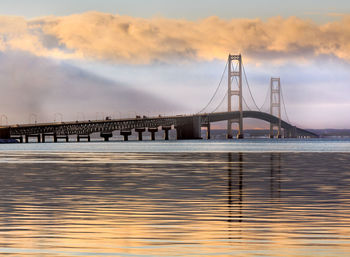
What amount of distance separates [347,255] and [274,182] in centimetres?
1822

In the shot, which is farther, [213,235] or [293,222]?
[293,222]

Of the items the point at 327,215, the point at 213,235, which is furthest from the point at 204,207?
the point at 213,235

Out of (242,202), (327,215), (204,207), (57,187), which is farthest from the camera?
(57,187)

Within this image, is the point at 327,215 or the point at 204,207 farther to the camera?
the point at 204,207

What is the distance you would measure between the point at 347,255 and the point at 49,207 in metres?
9.59

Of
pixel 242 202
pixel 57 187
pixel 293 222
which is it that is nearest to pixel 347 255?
pixel 293 222

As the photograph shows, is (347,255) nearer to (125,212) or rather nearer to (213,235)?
(213,235)

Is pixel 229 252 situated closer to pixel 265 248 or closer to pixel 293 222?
pixel 265 248

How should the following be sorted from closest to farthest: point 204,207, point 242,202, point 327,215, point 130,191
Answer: point 327,215
point 204,207
point 242,202
point 130,191

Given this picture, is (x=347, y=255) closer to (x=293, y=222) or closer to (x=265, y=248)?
(x=265, y=248)

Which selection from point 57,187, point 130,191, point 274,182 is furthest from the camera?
point 274,182

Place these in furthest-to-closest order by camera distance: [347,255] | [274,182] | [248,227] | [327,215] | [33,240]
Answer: [274,182] < [327,215] < [248,227] < [33,240] < [347,255]

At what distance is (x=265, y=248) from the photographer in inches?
460

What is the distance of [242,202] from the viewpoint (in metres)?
20.1
